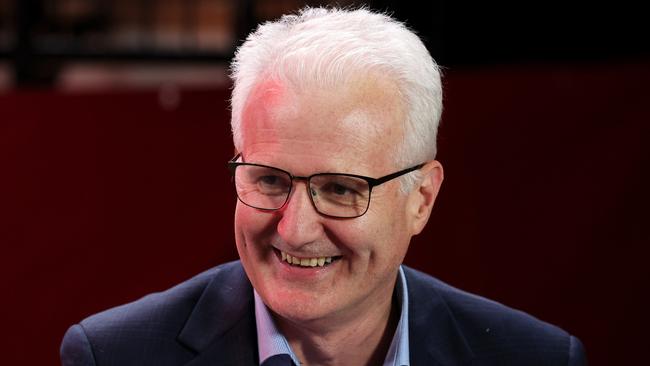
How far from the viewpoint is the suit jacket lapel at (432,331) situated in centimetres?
153

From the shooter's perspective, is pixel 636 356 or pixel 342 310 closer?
pixel 342 310

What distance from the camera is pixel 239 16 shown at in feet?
10.0

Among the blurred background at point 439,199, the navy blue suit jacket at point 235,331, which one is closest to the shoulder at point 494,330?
the navy blue suit jacket at point 235,331

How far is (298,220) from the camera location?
51.4 inches

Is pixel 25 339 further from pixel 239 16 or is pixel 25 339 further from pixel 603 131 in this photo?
pixel 603 131

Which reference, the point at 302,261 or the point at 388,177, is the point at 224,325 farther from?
the point at 388,177

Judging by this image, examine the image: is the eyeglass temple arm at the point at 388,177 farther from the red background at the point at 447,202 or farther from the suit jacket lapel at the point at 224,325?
the red background at the point at 447,202

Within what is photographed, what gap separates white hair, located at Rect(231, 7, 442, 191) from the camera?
1315 mm

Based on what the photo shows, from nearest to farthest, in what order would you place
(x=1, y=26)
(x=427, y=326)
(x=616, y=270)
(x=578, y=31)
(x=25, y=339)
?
(x=427, y=326) < (x=25, y=339) < (x=616, y=270) < (x=578, y=31) < (x=1, y=26)

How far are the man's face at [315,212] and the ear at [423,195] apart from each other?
5 centimetres

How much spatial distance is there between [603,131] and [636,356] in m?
0.59

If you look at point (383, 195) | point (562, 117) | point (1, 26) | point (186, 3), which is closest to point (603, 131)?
point (562, 117)

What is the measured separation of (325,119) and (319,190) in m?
0.10

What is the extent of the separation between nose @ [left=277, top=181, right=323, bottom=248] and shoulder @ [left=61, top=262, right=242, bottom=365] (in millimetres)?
294
